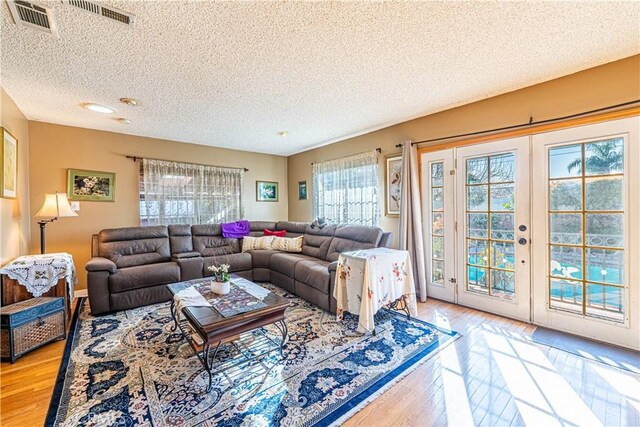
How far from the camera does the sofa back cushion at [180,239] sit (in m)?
4.24

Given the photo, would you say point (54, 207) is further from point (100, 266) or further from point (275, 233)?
point (275, 233)

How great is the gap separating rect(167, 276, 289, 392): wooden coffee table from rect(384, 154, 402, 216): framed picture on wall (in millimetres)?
2424

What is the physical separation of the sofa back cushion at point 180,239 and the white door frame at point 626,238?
4651mm

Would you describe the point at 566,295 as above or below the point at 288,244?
below

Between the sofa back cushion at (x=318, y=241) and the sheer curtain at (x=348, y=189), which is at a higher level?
the sheer curtain at (x=348, y=189)

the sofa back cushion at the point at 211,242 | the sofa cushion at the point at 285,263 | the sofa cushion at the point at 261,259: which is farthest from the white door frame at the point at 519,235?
the sofa back cushion at the point at 211,242

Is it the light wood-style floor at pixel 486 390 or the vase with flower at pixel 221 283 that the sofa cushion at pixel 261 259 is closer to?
the vase with flower at pixel 221 283

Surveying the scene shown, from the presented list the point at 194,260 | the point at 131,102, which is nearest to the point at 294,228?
the point at 194,260

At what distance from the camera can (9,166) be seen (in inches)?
108

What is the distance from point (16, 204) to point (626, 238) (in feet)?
20.5

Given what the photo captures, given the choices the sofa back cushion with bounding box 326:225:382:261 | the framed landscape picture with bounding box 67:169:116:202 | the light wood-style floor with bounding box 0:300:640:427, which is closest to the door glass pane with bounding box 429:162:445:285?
the sofa back cushion with bounding box 326:225:382:261

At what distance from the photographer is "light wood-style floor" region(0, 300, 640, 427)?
1.58m

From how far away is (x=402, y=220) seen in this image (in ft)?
12.2

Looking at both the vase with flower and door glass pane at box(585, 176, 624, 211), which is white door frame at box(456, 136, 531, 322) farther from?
the vase with flower
